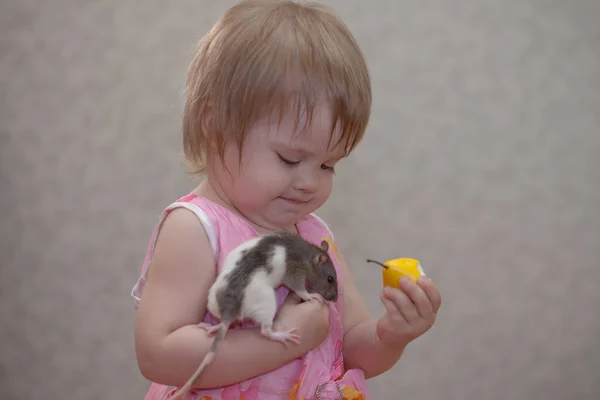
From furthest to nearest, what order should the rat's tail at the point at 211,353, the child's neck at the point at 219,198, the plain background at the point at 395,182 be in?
the plain background at the point at 395,182 < the child's neck at the point at 219,198 < the rat's tail at the point at 211,353

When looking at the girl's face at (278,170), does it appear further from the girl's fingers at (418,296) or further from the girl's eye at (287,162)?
the girl's fingers at (418,296)

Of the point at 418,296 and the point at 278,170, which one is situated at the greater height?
the point at 278,170

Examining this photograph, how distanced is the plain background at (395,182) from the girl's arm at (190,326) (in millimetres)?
1011

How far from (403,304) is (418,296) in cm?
3

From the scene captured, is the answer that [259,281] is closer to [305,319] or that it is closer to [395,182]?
[305,319]

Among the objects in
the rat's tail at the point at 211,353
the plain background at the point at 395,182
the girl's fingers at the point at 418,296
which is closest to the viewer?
the rat's tail at the point at 211,353

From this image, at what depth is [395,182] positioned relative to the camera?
6.39 feet

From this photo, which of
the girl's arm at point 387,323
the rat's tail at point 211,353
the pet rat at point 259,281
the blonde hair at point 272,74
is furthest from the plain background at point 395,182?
the rat's tail at point 211,353

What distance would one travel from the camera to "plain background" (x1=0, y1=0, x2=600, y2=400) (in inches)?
75.9

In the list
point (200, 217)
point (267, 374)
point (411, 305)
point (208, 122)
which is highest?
point (208, 122)

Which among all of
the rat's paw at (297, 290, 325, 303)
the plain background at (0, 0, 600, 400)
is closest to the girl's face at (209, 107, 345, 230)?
the rat's paw at (297, 290, 325, 303)

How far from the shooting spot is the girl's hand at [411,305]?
3.12 ft

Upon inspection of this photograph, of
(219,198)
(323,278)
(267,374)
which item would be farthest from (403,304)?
(219,198)

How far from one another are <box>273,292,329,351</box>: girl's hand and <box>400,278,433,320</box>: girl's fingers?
0.40 ft
